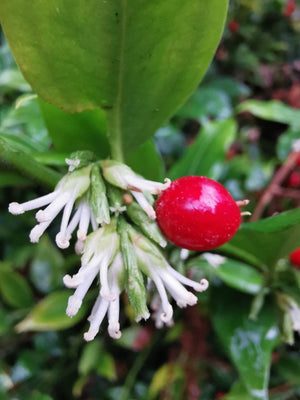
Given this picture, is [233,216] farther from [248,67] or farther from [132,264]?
[248,67]

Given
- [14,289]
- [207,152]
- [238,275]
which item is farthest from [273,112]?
[14,289]

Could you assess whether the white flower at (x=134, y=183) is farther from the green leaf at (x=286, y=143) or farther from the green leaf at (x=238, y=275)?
the green leaf at (x=286, y=143)

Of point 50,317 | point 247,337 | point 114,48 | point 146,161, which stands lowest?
point 50,317

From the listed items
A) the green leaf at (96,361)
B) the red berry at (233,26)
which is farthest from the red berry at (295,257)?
the red berry at (233,26)

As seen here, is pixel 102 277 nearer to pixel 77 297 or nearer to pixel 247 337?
pixel 77 297

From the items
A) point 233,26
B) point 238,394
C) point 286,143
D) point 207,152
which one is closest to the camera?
point 238,394

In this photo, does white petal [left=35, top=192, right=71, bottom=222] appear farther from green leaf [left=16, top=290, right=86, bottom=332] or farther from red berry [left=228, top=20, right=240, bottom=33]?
red berry [left=228, top=20, right=240, bottom=33]
